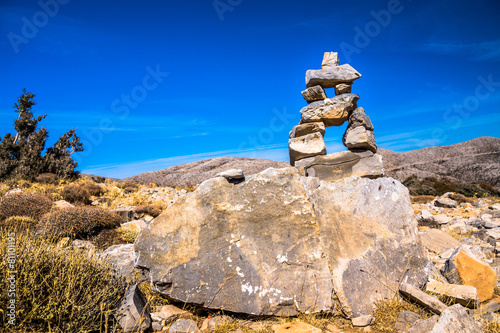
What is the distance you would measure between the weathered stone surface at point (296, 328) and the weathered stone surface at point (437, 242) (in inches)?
195

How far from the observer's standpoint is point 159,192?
19078 millimetres

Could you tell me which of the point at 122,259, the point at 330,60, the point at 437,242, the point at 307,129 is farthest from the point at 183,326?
the point at 437,242

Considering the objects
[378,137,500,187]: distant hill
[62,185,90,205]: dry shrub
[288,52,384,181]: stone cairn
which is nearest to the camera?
[288,52,384,181]: stone cairn

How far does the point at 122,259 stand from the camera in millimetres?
5707

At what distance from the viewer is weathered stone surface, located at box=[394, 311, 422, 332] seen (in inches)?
156

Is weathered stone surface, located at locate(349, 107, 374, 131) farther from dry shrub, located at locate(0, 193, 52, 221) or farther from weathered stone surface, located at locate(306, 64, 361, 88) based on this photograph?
dry shrub, located at locate(0, 193, 52, 221)

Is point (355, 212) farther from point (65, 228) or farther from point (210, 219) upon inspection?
point (65, 228)

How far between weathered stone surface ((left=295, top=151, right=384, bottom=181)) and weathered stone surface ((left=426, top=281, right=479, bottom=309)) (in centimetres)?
255

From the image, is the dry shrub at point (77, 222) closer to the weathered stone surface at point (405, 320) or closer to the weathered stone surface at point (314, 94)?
the weathered stone surface at point (314, 94)

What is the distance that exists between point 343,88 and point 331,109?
635mm

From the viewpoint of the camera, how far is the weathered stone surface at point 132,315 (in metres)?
3.96

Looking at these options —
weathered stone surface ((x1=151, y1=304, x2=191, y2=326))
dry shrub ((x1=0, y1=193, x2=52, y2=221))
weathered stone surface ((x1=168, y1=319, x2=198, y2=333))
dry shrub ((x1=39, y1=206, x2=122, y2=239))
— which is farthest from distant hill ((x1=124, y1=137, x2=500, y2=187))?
weathered stone surface ((x1=168, y1=319, x2=198, y2=333))

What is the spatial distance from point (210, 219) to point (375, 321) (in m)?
2.93

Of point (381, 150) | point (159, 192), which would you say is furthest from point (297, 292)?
point (381, 150)
